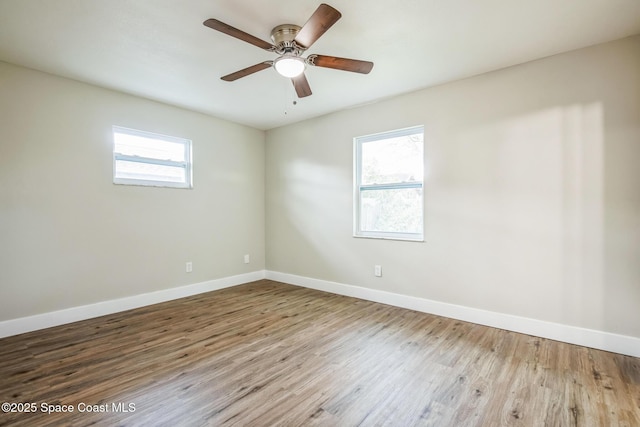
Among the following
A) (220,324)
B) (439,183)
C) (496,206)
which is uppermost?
(439,183)

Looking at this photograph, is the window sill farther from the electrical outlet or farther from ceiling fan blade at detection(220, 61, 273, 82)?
ceiling fan blade at detection(220, 61, 273, 82)

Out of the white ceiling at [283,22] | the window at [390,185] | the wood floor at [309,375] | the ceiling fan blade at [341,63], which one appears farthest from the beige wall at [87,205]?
the ceiling fan blade at [341,63]

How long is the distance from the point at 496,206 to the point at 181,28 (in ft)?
10.3

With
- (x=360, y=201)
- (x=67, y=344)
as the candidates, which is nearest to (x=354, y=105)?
(x=360, y=201)

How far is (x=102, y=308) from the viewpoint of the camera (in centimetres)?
330

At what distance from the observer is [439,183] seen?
3.29m

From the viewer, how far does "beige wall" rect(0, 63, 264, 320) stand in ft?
9.25

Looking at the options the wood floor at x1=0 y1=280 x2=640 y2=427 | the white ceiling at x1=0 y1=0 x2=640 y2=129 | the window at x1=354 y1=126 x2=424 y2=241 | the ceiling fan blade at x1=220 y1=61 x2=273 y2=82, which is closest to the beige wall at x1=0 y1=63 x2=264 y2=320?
the white ceiling at x1=0 y1=0 x2=640 y2=129

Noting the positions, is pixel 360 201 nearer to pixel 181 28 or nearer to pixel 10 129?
pixel 181 28

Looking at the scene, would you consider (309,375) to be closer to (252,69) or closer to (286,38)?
(252,69)

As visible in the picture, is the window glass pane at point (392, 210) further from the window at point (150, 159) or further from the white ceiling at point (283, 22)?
the window at point (150, 159)

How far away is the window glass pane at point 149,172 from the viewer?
3.52 m

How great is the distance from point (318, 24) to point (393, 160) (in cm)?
219

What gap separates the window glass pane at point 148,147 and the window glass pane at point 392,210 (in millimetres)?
2557
